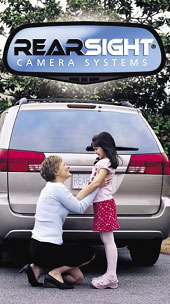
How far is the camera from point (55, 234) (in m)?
6.55

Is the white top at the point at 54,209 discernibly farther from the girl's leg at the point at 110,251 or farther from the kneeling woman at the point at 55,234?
the girl's leg at the point at 110,251

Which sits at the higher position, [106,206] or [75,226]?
[106,206]

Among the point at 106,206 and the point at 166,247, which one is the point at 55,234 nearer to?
the point at 106,206

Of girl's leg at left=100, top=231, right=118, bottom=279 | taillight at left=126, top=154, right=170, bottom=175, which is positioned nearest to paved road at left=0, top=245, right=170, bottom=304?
girl's leg at left=100, top=231, right=118, bottom=279

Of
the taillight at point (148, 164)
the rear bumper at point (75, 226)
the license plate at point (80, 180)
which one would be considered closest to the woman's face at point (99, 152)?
the license plate at point (80, 180)

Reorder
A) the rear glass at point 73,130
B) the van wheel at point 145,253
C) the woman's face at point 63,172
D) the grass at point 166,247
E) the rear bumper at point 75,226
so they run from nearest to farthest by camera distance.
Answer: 1. the woman's face at point 63,172
2. the rear bumper at point 75,226
3. the rear glass at point 73,130
4. the van wheel at point 145,253
5. the grass at point 166,247

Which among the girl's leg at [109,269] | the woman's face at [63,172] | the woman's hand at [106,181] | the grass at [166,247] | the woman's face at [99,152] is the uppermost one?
the woman's face at [99,152]

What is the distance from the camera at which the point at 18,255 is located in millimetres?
9062

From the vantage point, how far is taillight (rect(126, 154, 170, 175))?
7113 millimetres

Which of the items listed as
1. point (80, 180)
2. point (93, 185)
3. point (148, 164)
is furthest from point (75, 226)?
point (148, 164)

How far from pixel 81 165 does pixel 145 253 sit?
5.49 feet

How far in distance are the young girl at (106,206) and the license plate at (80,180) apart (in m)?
0.22

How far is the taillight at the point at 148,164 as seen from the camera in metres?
7.11

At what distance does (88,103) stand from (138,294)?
7.47 ft
